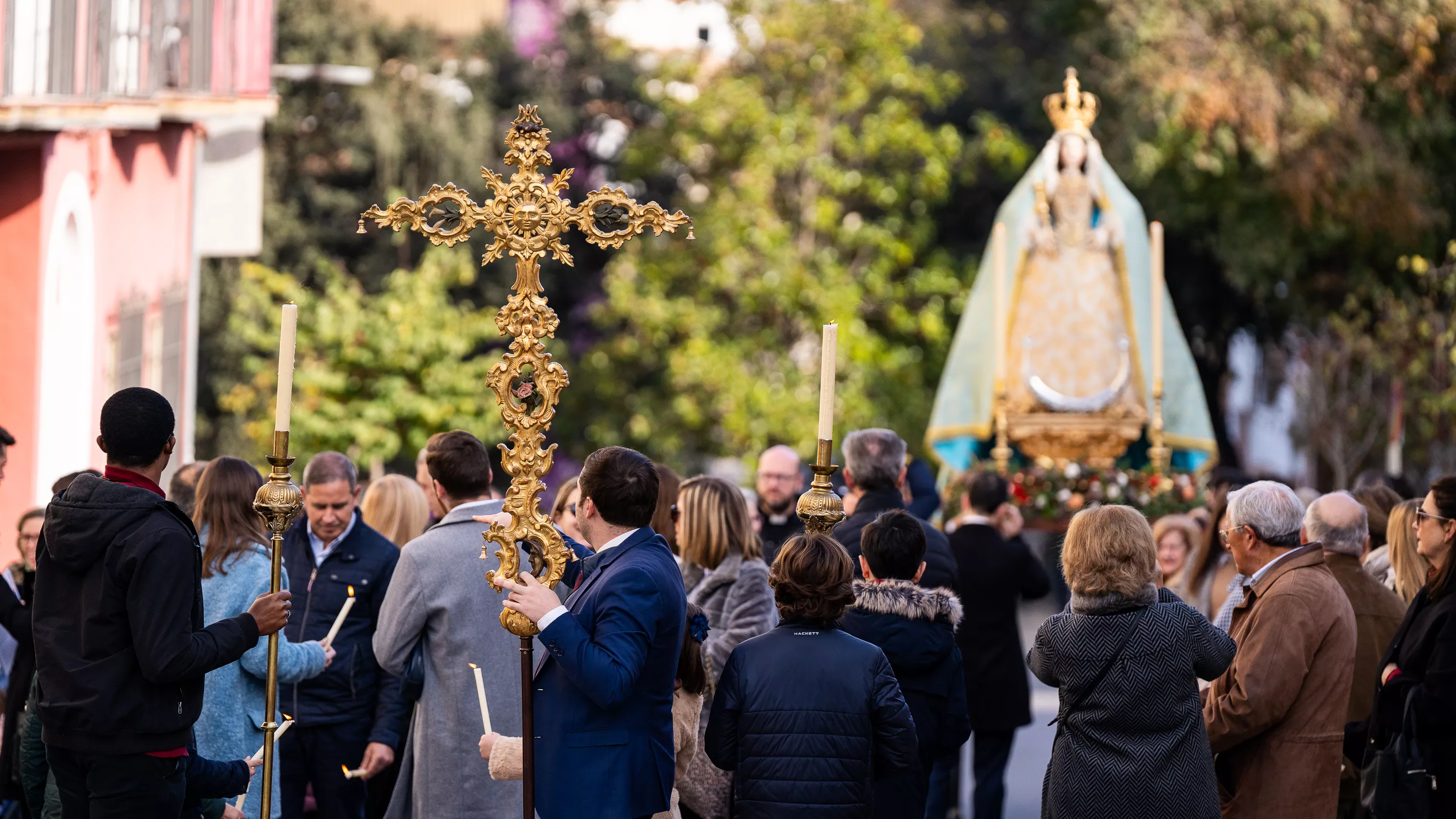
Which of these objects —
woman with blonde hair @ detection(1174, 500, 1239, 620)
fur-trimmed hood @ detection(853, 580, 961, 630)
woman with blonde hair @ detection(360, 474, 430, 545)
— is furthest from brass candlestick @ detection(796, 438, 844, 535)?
woman with blonde hair @ detection(1174, 500, 1239, 620)

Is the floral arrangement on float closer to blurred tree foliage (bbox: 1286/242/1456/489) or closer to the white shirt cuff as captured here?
blurred tree foliage (bbox: 1286/242/1456/489)

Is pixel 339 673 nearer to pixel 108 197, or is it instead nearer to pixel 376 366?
pixel 108 197

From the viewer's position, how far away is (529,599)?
4.68 metres

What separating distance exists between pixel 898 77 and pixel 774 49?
1773mm

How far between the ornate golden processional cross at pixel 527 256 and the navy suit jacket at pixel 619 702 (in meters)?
0.17

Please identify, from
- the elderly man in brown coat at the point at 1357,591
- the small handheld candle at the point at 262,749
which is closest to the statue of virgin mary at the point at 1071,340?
the elderly man in brown coat at the point at 1357,591

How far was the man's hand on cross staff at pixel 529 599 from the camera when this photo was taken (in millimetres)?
4668

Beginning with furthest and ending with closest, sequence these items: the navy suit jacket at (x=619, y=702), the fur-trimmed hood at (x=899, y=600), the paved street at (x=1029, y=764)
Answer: the paved street at (x=1029, y=764) → the fur-trimmed hood at (x=899, y=600) → the navy suit jacket at (x=619, y=702)

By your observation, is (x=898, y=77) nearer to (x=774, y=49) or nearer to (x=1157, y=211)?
(x=774, y=49)

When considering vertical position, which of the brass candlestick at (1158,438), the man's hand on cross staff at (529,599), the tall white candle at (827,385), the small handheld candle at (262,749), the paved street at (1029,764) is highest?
the tall white candle at (827,385)

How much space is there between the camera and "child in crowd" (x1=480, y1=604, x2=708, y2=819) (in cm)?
506

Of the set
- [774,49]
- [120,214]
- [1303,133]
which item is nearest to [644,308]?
[774,49]

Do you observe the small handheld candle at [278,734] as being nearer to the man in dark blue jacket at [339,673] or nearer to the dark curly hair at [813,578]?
the man in dark blue jacket at [339,673]

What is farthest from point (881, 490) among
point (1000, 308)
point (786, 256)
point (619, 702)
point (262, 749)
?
point (786, 256)
